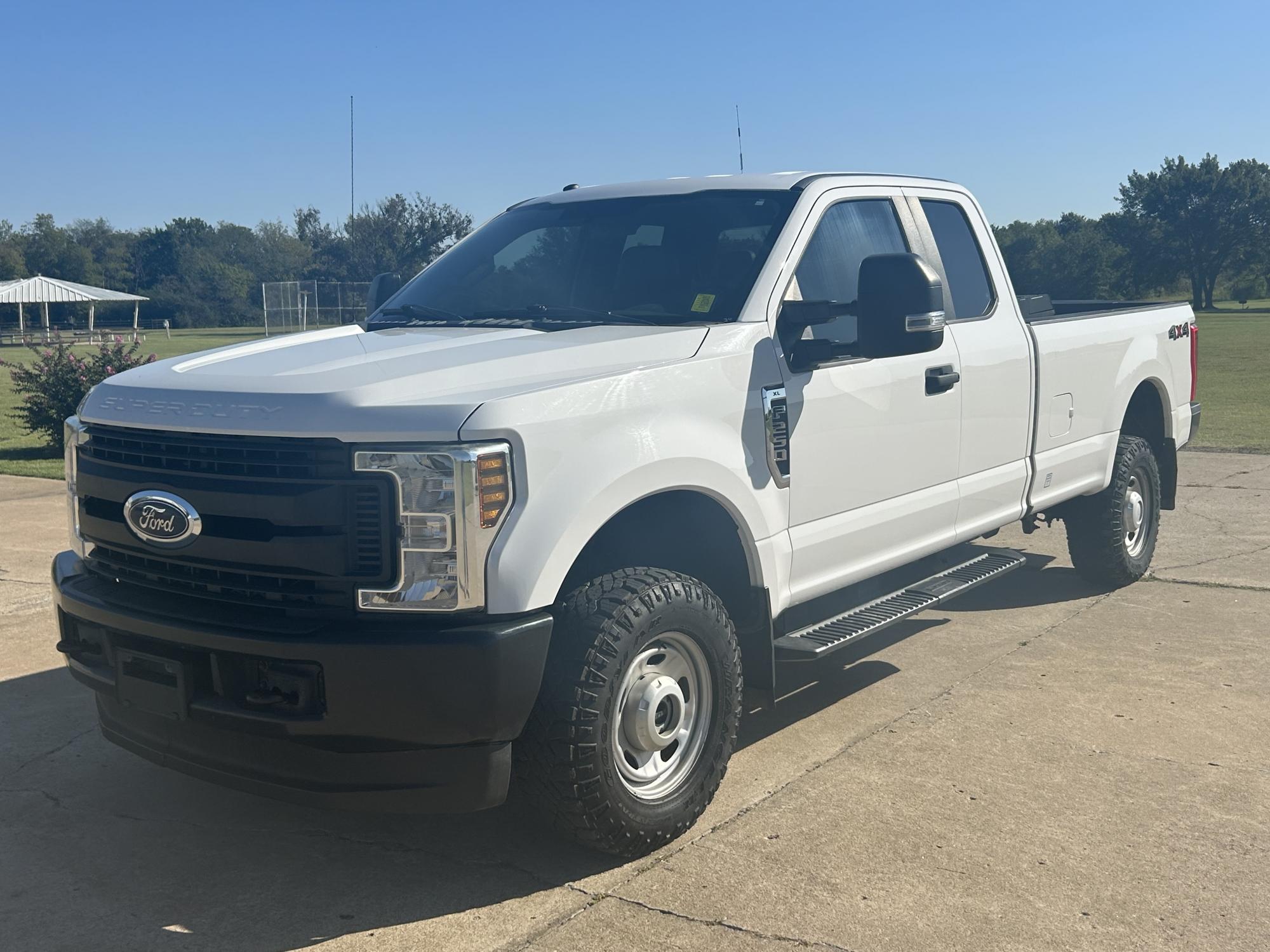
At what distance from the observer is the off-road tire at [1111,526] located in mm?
6832

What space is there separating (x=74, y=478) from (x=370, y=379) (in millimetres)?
1160

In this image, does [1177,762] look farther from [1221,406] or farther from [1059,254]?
[1059,254]

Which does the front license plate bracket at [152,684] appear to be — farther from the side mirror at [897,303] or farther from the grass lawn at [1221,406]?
the grass lawn at [1221,406]

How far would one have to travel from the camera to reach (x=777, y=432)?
420 cm

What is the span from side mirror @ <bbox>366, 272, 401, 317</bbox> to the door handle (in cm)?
234

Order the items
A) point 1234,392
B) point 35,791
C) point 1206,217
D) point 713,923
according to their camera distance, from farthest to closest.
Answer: point 1206,217 < point 1234,392 < point 35,791 < point 713,923

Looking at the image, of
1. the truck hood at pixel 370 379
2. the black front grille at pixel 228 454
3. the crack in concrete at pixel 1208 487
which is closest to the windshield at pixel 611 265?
the truck hood at pixel 370 379

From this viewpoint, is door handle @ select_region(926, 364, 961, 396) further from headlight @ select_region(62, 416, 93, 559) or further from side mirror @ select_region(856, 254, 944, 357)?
headlight @ select_region(62, 416, 93, 559)

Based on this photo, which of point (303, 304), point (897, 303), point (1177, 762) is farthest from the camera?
point (303, 304)

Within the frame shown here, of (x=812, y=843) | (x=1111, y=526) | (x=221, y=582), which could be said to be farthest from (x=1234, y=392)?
(x=221, y=582)

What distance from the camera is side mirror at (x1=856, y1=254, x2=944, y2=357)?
13.7ft

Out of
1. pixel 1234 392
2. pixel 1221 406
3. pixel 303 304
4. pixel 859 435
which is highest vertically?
pixel 303 304

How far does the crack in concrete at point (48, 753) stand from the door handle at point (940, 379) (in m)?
3.45

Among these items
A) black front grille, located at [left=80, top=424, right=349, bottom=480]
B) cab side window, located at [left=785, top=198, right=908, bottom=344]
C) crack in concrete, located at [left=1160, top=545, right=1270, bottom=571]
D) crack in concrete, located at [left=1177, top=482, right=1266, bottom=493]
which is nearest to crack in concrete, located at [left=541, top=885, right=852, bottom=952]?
black front grille, located at [left=80, top=424, right=349, bottom=480]
